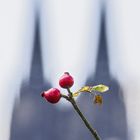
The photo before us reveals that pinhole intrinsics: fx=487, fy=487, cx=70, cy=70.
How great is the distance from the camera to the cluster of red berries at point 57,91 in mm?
2318

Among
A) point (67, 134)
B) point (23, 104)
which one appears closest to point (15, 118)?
point (23, 104)

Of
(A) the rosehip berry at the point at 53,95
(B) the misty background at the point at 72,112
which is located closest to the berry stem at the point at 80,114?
(A) the rosehip berry at the point at 53,95

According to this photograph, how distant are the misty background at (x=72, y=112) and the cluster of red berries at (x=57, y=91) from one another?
92178 mm

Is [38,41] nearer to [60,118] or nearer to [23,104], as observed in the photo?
[23,104]

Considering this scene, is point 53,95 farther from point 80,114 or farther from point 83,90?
point 80,114

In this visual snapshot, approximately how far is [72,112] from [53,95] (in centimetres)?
9992

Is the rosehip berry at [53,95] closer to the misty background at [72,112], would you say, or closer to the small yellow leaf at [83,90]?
the small yellow leaf at [83,90]

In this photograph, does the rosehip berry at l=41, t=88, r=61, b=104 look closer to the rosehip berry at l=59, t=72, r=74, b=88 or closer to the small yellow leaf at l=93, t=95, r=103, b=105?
the rosehip berry at l=59, t=72, r=74, b=88

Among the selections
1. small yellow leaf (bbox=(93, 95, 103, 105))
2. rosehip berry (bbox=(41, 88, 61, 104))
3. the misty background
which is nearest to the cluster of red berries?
rosehip berry (bbox=(41, 88, 61, 104))

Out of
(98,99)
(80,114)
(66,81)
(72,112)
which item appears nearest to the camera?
(80,114)

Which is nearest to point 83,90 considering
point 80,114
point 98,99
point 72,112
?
point 98,99

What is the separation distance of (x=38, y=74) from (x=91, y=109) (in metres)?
13.5

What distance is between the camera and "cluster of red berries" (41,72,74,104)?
7.61 ft

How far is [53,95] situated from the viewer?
2.34m
